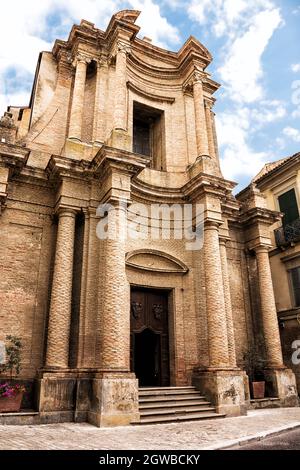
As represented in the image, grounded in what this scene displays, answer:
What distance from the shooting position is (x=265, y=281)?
14.1 m

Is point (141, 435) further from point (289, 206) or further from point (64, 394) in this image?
point (289, 206)

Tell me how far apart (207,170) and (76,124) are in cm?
469

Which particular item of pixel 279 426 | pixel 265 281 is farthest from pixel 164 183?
pixel 279 426

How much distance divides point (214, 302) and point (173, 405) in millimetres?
3164

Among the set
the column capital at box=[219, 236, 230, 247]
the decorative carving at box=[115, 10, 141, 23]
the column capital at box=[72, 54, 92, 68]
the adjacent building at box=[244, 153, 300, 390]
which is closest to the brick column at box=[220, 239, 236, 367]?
the column capital at box=[219, 236, 230, 247]

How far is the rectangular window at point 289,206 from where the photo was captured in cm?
1751

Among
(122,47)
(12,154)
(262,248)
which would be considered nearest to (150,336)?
(262,248)

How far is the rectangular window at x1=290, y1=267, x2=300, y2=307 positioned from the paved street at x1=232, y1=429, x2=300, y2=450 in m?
9.42

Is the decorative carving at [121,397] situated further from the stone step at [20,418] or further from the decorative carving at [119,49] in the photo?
the decorative carving at [119,49]

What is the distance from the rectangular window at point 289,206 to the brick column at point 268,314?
3818mm

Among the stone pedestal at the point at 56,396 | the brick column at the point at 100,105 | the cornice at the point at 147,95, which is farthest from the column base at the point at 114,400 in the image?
the cornice at the point at 147,95

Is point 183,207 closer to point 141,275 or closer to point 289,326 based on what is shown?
point 141,275

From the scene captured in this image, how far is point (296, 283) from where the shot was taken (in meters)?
16.5

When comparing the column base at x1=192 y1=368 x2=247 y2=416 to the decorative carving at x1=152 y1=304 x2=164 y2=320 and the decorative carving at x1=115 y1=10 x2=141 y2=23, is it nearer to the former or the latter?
the decorative carving at x1=152 y1=304 x2=164 y2=320
